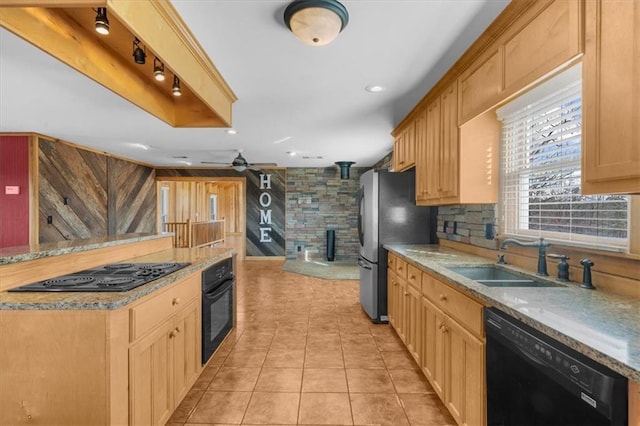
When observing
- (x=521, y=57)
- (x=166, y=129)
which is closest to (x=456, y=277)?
(x=521, y=57)

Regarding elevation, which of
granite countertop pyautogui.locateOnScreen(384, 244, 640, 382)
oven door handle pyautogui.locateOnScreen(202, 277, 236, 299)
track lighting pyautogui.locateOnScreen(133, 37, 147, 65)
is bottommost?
oven door handle pyautogui.locateOnScreen(202, 277, 236, 299)

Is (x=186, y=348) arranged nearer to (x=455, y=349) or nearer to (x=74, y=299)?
(x=74, y=299)

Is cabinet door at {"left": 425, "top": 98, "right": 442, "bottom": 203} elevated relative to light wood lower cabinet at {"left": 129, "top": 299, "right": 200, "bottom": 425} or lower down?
elevated

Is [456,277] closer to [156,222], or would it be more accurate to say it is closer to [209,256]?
[209,256]

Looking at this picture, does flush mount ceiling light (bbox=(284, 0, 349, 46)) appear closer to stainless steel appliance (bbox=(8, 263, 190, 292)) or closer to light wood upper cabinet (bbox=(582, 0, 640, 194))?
light wood upper cabinet (bbox=(582, 0, 640, 194))

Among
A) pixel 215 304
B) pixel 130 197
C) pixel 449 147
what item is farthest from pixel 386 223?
pixel 130 197

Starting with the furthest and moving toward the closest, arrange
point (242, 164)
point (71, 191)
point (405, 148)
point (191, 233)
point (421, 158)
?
point (191, 233) < point (242, 164) < point (71, 191) < point (405, 148) < point (421, 158)

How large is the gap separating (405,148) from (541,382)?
9.58ft

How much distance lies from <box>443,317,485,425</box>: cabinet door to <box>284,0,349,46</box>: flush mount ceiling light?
1.79 metres

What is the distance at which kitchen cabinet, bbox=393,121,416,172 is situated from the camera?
3.43 metres

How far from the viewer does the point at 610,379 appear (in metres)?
0.84

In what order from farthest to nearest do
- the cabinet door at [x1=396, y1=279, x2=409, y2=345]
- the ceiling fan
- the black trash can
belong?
the black trash can < the ceiling fan < the cabinet door at [x1=396, y1=279, x2=409, y2=345]

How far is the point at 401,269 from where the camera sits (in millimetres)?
2971

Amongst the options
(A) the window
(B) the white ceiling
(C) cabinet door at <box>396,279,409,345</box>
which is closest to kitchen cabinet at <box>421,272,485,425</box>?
(C) cabinet door at <box>396,279,409,345</box>
